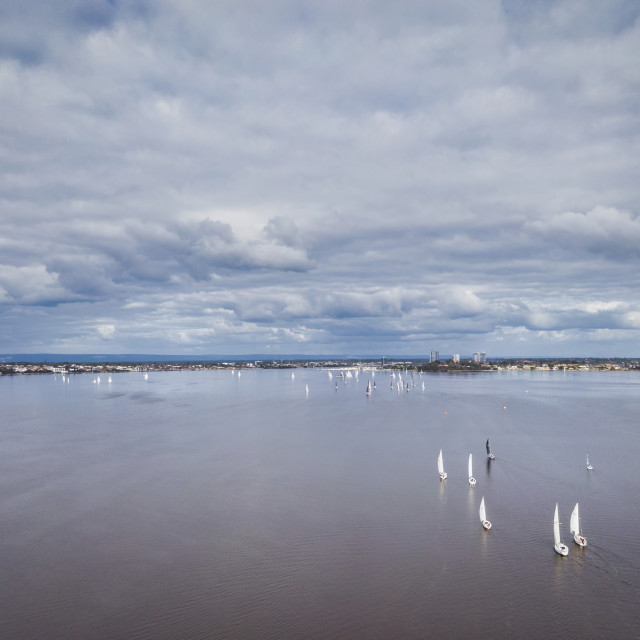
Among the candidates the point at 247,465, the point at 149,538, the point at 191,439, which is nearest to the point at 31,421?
the point at 191,439

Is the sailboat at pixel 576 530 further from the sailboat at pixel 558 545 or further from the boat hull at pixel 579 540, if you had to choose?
the sailboat at pixel 558 545

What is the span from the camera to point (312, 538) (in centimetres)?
2834

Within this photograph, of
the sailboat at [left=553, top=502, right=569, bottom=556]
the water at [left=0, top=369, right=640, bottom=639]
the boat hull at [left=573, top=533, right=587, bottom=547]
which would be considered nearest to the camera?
the water at [left=0, top=369, right=640, bottom=639]

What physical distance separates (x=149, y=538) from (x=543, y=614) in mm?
19367

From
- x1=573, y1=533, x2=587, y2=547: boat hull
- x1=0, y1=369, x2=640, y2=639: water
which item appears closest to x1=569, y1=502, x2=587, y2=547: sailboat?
x1=573, y1=533, x2=587, y2=547: boat hull

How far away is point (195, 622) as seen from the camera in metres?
20.2

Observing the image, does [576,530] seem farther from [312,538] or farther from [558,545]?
[312,538]

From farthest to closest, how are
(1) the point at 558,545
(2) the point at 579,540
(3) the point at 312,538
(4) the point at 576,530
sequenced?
(3) the point at 312,538 < (4) the point at 576,530 < (2) the point at 579,540 < (1) the point at 558,545

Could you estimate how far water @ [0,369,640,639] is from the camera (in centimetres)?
2062

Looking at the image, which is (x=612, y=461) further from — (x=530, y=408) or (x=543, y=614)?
(x=530, y=408)

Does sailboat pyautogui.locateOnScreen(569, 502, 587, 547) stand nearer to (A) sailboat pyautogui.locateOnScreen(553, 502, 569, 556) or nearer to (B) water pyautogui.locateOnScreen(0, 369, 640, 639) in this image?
(B) water pyautogui.locateOnScreen(0, 369, 640, 639)

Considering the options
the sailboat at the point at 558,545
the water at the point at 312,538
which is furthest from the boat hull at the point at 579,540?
the sailboat at the point at 558,545

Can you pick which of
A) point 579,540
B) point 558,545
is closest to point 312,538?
point 558,545

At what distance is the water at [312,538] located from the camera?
67.7ft
